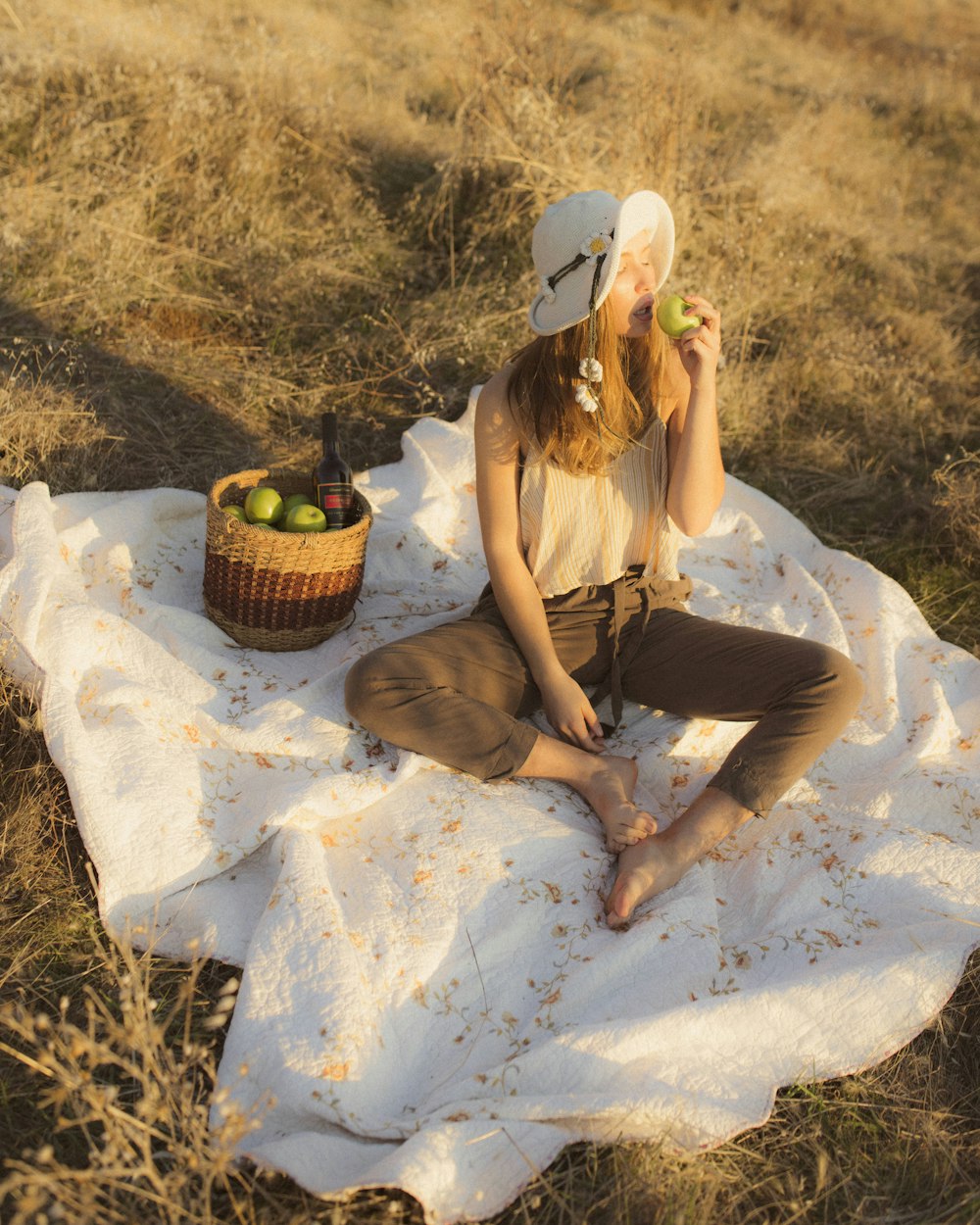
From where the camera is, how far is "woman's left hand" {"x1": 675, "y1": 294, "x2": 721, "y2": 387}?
298cm

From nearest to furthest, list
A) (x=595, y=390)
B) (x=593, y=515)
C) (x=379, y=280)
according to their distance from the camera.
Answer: (x=595, y=390)
(x=593, y=515)
(x=379, y=280)

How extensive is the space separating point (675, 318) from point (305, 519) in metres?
1.29

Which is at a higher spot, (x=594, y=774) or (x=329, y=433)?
(x=329, y=433)

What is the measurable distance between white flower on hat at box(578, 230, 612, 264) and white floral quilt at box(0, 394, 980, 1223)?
136 cm

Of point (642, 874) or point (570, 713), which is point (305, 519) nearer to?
point (570, 713)

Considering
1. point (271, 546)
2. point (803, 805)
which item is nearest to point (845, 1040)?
point (803, 805)

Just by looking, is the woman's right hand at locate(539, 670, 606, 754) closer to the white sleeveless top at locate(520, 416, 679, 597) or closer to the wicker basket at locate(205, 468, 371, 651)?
the white sleeveless top at locate(520, 416, 679, 597)

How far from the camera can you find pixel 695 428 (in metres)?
3.11

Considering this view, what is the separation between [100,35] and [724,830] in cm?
585

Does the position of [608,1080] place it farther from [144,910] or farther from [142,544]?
[142,544]

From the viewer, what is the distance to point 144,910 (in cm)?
271

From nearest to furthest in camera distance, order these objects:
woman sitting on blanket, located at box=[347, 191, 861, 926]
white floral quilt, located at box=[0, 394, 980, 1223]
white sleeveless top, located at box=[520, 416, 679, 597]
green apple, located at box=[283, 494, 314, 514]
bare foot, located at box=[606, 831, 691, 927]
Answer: white floral quilt, located at box=[0, 394, 980, 1223] < bare foot, located at box=[606, 831, 691, 927] < woman sitting on blanket, located at box=[347, 191, 861, 926] < white sleeveless top, located at box=[520, 416, 679, 597] < green apple, located at box=[283, 494, 314, 514]

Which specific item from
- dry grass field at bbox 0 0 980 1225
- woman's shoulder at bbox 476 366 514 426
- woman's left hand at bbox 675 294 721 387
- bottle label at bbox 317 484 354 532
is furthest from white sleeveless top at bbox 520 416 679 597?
dry grass field at bbox 0 0 980 1225

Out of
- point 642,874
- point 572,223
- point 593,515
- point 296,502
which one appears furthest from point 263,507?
point 642,874
